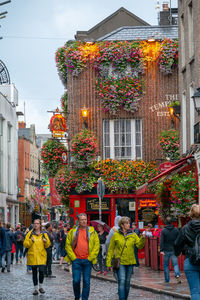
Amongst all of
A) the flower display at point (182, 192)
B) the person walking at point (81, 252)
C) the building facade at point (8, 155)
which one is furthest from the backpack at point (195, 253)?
the building facade at point (8, 155)

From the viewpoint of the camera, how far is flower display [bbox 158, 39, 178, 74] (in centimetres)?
3141

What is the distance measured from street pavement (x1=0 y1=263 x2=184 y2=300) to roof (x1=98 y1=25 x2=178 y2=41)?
53.1 ft

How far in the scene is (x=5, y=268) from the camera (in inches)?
982

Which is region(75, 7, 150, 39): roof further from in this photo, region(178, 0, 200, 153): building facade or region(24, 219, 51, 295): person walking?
region(24, 219, 51, 295): person walking

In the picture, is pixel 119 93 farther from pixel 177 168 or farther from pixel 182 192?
pixel 182 192

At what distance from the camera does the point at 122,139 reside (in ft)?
107

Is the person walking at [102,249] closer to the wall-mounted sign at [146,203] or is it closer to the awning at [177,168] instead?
the awning at [177,168]

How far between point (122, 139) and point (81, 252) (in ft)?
68.9

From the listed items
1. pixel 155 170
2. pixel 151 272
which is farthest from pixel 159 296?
pixel 155 170

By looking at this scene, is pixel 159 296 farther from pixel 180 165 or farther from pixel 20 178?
pixel 20 178

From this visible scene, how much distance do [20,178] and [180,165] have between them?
2212 inches

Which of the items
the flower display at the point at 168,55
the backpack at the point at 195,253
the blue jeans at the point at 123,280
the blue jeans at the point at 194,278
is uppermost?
the flower display at the point at 168,55

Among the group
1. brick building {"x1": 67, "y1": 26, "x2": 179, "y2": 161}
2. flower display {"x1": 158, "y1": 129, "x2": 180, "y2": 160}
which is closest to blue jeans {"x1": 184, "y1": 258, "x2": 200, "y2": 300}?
flower display {"x1": 158, "y1": 129, "x2": 180, "y2": 160}

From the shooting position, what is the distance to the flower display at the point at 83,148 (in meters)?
30.2
